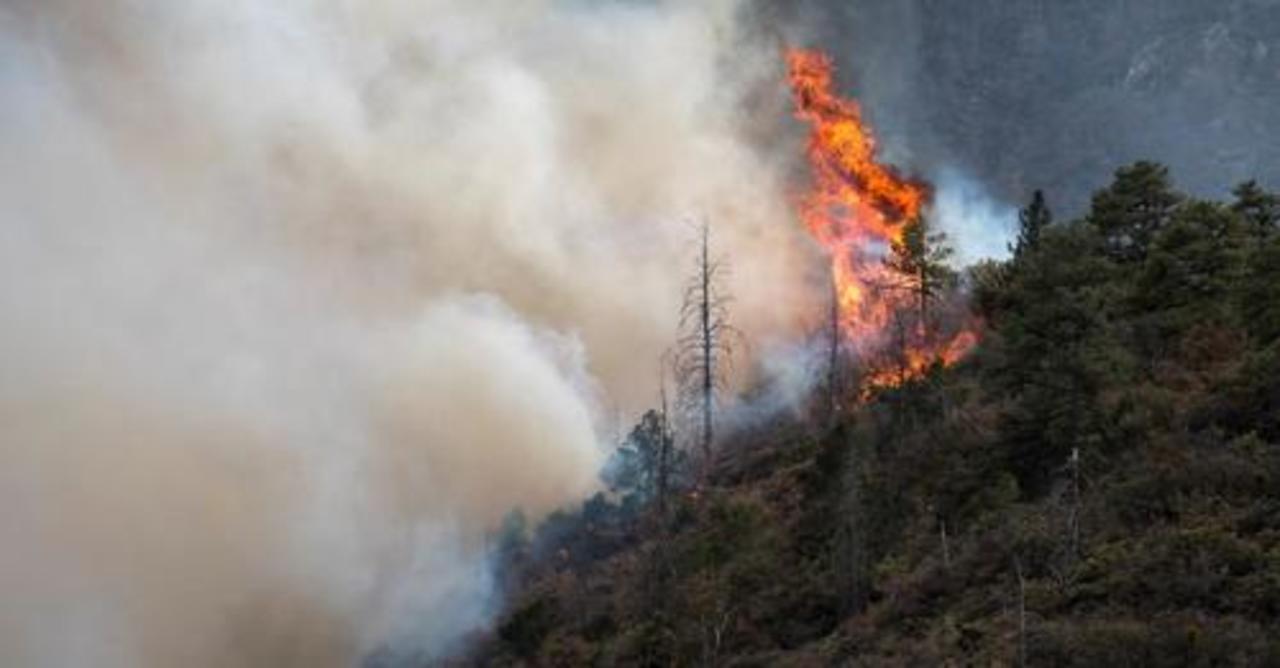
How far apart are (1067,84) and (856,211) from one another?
36.6 metres

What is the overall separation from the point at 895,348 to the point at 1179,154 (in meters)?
46.8

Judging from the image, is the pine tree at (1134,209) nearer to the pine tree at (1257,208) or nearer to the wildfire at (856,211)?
the pine tree at (1257,208)

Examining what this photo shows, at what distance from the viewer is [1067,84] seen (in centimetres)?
10688

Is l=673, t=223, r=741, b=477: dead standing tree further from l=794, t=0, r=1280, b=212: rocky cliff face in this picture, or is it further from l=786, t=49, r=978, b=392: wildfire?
l=794, t=0, r=1280, b=212: rocky cliff face

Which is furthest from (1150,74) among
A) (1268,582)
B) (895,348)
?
(1268,582)

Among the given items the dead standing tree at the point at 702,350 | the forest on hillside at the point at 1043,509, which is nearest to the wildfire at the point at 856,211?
the dead standing tree at the point at 702,350

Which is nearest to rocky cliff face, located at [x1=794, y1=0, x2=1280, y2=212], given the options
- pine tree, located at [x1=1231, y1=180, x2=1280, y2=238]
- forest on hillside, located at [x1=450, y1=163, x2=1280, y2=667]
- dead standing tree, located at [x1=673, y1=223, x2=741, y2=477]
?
dead standing tree, located at [x1=673, y1=223, x2=741, y2=477]

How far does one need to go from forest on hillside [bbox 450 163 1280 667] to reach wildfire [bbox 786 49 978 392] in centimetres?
2191

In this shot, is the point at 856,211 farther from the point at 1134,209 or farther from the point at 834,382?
the point at 1134,209

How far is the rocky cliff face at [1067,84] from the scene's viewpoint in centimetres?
9781

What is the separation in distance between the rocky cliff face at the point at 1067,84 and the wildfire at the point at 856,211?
752 cm

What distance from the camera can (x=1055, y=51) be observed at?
108625mm

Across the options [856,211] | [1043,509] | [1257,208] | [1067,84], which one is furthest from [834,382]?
[1067,84]

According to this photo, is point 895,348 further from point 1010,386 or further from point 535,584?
point 1010,386
